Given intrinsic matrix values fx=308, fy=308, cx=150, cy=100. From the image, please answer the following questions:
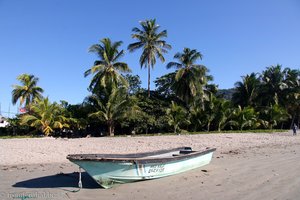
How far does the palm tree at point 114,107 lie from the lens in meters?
26.3

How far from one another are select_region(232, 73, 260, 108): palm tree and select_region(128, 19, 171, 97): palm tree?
484 inches

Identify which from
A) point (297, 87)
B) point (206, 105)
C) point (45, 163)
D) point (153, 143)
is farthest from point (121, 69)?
point (297, 87)

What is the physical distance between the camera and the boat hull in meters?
7.39

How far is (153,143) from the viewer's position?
18.4 m

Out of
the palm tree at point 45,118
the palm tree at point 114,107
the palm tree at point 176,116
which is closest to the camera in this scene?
the palm tree at point 45,118

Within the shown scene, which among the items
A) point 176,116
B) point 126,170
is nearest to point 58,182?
point 126,170

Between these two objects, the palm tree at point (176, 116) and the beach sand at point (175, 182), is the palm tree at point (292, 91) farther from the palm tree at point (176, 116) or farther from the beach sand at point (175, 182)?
the beach sand at point (175, 182)

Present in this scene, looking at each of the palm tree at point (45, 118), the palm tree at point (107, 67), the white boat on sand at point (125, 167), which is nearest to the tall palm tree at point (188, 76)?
the palm tree at point (107, 67)

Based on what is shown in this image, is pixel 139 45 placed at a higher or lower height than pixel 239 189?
higher

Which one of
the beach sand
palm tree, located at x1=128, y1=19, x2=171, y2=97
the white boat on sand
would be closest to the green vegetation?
palm tree, located at x1=128, y1=19, x2=171, y2=97

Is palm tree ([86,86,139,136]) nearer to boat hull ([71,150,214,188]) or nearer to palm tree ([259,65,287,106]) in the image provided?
boat hull ([71,150,214,188])

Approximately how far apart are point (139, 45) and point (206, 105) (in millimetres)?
9567

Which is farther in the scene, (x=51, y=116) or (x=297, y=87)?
(x=297, y=87)

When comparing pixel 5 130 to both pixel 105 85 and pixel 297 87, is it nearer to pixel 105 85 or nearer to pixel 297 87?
pixel 105 85
